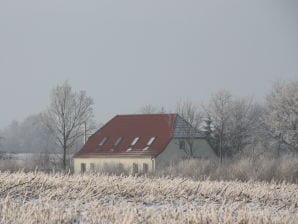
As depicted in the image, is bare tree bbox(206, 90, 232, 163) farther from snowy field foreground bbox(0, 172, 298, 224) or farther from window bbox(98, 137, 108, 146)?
snowy field foreground bbox(0, 172, 298, 224)

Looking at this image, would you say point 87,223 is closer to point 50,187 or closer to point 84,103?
point 50,187

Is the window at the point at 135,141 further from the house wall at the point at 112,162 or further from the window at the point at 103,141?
the window at the point at 103,141

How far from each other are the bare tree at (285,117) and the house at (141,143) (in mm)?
7594

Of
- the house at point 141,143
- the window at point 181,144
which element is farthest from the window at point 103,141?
the window at point 181,144

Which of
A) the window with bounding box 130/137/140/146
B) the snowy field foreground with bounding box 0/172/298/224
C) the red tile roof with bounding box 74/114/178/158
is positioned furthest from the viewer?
the window with bounding box 130/137/140/146

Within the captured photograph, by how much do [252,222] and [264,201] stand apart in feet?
19.8

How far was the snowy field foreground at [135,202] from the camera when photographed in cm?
1185

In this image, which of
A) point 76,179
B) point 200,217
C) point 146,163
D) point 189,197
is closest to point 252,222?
point 200,217

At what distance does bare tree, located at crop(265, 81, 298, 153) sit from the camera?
61.8m

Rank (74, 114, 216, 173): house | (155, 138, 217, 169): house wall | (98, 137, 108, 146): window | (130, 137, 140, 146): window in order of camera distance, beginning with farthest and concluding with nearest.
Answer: (98, 137, 108, 146): window → (130, 137, 140, 146): window → (74, 114, 216, 173): house → (155, 138, 217, 169): house wall

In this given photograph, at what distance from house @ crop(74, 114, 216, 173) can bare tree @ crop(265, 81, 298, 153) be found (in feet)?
24.9

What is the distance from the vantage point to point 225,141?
218ft

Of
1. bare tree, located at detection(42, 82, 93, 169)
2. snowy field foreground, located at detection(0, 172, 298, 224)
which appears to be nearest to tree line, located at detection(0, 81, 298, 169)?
bare tree, located at detection(42, 82, 93, 169)

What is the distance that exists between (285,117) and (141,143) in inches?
586
